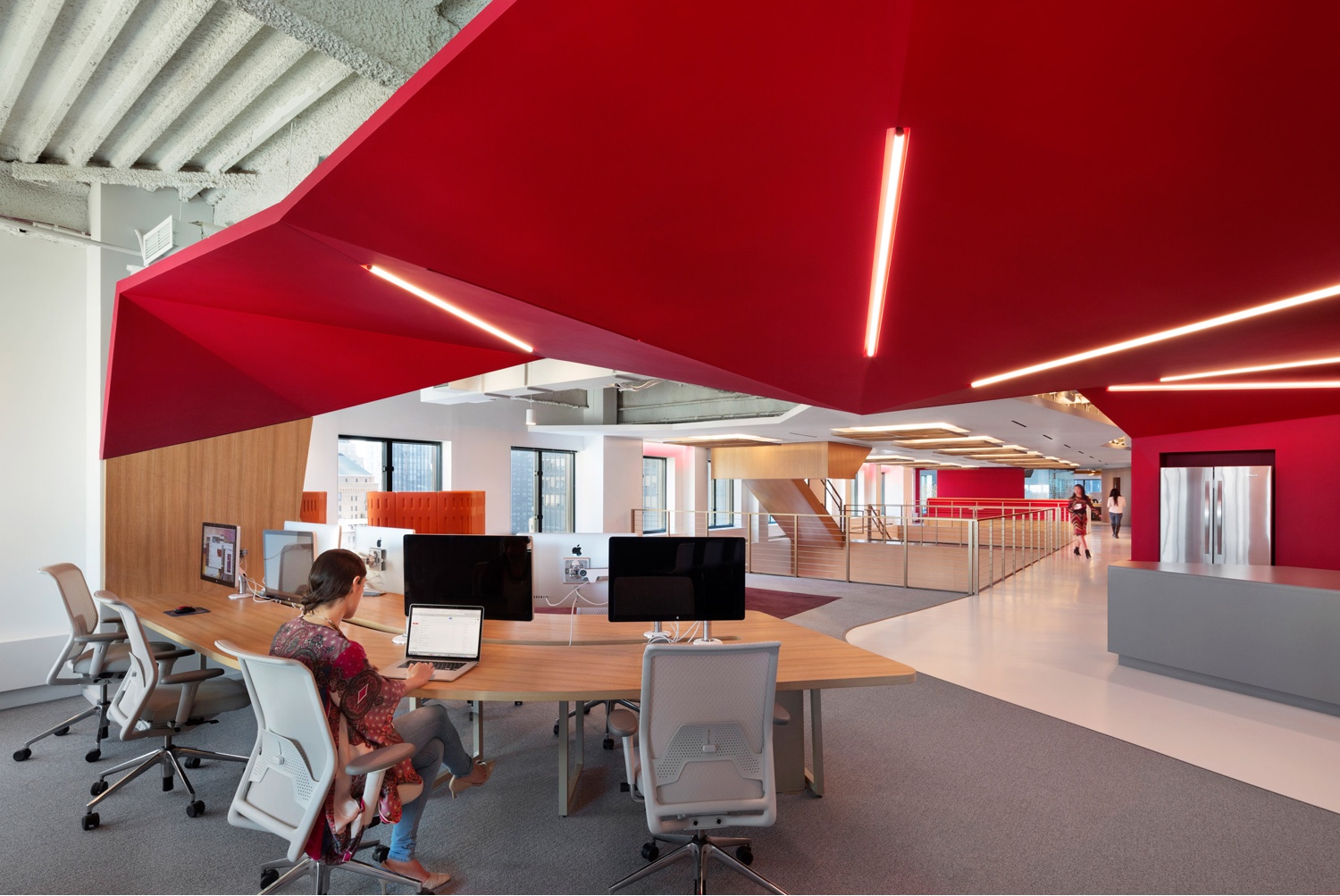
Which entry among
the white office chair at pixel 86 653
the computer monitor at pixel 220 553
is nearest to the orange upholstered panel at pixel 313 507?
the computer monitor at pixel 220 553

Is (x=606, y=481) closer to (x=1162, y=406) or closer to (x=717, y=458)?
(x=717, y=458)

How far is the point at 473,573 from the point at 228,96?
3.23 meters

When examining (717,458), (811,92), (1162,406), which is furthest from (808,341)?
(717,458)

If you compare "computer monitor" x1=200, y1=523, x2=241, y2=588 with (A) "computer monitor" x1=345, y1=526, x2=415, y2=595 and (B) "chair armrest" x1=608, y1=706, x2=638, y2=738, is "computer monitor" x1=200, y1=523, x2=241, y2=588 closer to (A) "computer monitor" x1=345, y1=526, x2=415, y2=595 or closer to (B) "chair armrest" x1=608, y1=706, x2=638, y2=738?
(A) "computer monitor" x1=345, y1=526, x2=415, y2=595

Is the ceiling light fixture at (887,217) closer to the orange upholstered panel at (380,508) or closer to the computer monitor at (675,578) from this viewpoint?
the computer monitor at (675,578)

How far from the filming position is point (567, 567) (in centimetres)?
414

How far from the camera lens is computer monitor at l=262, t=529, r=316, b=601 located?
4.67 metres

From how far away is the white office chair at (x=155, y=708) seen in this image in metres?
3.27

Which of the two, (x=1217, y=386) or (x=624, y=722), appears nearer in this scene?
(x=624, y=722)

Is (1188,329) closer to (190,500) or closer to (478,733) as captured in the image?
(478,733)

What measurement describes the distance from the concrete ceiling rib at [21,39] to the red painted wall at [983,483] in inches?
1153

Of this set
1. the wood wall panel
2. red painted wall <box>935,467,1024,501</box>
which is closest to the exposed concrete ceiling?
the wood wall panel

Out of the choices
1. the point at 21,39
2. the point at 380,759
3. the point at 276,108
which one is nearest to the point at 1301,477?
the point at 380,759

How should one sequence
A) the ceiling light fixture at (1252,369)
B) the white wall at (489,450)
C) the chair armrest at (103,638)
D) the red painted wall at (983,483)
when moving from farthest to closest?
the red painted wall at (983,483) < the white wall at (489,450) < the ceiling light fixture at (1252,369) < the chair armrest at (103,638)
